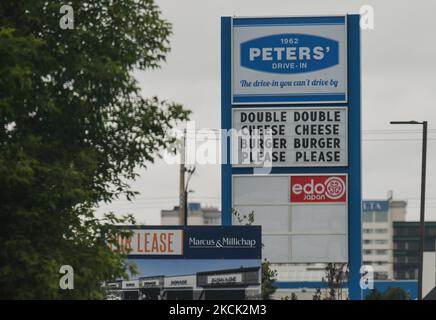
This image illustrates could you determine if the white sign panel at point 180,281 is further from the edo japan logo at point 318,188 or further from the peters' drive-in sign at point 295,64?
the peters' drive-in sign at point 295,64

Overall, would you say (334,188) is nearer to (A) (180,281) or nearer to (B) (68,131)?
(A) (180,281)

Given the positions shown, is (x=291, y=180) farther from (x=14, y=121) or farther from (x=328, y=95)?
(x=14, y=121)

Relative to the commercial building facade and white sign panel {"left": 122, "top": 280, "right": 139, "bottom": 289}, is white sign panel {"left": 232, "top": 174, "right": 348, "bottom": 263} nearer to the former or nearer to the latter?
the commercial building facade

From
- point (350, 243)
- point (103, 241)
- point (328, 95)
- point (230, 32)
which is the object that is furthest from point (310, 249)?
point (103, 241)

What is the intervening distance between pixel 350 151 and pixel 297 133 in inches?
69.5

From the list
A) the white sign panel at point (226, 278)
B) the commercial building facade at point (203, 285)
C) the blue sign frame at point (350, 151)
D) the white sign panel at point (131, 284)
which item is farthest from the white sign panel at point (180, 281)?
the blue sign frame at point (350, 151)

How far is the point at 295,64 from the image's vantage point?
36688mm

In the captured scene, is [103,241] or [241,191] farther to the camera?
[241,191]

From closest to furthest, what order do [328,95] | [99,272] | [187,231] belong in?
[99,272] → [187,231] → [328,95]

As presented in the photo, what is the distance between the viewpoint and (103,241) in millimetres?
22016

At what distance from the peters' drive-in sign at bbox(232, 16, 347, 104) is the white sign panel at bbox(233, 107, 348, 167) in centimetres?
43

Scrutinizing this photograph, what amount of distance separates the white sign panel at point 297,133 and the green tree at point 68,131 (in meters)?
13.6

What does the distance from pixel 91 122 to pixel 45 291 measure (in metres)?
3.34
